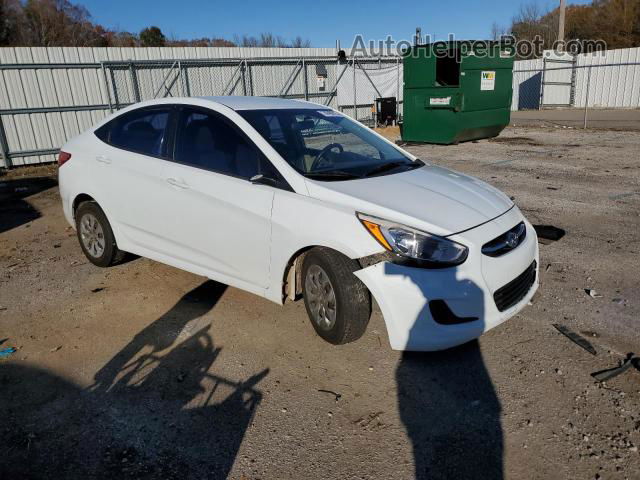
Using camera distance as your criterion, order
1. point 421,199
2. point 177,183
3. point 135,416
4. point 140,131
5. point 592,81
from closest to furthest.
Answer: point 135,416 → point 421,199 → point 177,183 → point 140,131 → point 592,81

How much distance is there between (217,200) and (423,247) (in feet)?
5.20

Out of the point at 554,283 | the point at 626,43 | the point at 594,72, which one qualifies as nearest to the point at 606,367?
the point at 554,283

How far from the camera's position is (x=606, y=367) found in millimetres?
3186

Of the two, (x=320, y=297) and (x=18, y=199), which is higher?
(x=320, y=297)

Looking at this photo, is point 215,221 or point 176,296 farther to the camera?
point 176,296

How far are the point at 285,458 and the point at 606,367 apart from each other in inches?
81.9

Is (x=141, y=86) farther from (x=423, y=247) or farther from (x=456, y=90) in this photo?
(x=423, y=247)

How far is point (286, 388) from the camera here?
10.2ft

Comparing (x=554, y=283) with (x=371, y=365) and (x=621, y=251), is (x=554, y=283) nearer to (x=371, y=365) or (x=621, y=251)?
(x=621, y=251)

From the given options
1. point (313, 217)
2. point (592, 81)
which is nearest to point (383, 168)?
point (313, 217)

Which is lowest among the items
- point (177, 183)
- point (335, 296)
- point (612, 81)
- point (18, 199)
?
point (18, 199)

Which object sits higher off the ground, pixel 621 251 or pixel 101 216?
pixel 101 216

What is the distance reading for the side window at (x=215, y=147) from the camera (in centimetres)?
369

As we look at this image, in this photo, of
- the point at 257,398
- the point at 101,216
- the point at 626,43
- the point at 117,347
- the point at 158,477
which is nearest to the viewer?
the point at 158,477
